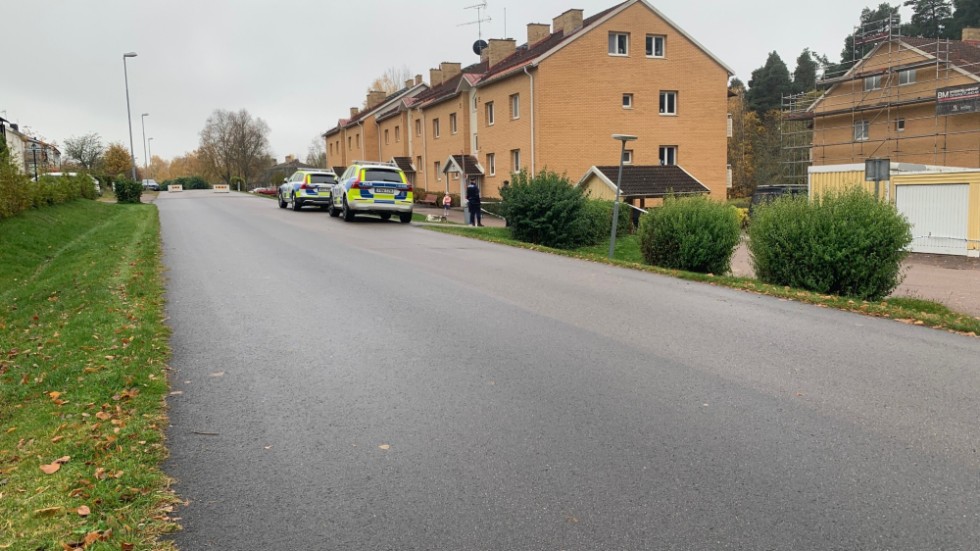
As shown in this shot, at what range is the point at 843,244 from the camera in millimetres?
11656

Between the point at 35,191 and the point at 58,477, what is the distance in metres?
22.6

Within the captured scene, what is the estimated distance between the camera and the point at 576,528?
3393mm

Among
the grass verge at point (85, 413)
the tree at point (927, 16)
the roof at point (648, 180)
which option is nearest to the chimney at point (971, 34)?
the tree at point (927, 16)

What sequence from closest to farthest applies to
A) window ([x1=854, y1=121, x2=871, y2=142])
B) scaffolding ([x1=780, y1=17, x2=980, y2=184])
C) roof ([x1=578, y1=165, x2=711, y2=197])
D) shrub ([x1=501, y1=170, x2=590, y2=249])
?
1. shrub ([x1=501, y1=170, x2=590, y2=249])
2. roof ([x1=578, y1=165, x2=711, y2=197])
3. scaffolding ([x1=780, y1=17, x2=980, y2=184])
4. window ([x1=854, y1=121, x2=871, y2=142])

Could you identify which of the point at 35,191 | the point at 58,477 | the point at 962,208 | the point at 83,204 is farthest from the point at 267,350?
the point at 83,204

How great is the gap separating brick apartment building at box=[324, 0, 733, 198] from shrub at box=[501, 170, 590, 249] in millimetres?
10380

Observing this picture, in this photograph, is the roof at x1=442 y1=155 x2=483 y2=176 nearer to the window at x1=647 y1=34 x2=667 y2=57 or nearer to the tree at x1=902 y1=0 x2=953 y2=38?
the window at x1=647 y1=34 x2=667 y2=57

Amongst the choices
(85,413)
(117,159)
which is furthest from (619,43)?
(117,159)

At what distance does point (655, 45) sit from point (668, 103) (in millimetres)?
2808

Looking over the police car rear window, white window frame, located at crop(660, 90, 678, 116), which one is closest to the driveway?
the police car rear window

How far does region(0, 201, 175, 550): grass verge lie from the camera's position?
338cm

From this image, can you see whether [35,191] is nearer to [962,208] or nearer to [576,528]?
[576,528]

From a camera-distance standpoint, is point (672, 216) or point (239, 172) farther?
point (239, 172)

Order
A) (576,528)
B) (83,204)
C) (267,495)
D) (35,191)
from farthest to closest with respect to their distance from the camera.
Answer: (83,204) → (35,191) → (267,495) → (576,528)
